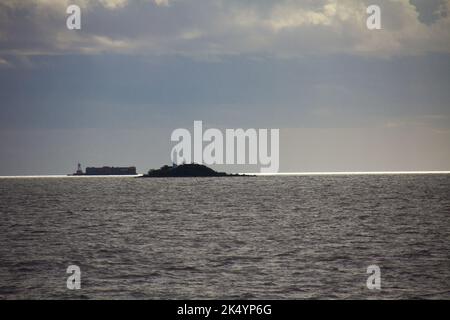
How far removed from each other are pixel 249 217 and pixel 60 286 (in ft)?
195

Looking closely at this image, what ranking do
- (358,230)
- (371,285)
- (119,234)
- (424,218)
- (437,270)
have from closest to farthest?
(371,285) < (437,270) < (119,234) < (358,230) < (424,218)

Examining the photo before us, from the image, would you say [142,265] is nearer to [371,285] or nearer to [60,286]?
[60,286]

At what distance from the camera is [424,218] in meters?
85.9

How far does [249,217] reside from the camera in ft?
308

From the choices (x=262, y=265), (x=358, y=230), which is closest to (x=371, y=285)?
(x=262, y=265)
